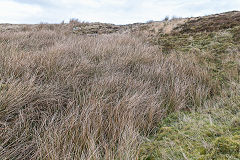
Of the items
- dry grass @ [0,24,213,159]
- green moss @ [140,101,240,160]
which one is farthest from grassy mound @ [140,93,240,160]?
dry grass @ [0,24,213,159]

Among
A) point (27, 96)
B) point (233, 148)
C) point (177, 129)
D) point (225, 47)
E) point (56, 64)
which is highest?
point (225, 47)

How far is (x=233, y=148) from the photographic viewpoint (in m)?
1.24

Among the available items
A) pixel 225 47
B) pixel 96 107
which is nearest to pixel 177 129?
pixel 96 107

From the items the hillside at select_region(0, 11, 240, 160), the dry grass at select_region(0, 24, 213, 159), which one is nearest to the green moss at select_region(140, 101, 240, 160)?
the hillside at select_region(0, 11, 240, 160)

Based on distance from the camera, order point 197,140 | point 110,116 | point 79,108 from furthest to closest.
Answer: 1. point 79,108
2. point 110,116
3. point 197,140

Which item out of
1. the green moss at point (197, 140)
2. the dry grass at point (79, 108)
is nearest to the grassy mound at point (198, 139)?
the green moss at point (197, 140)

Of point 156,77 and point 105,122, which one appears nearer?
point 105,122

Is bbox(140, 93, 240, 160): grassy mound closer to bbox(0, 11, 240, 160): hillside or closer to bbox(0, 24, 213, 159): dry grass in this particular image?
bbox(0, 11, 240, 160): hillside

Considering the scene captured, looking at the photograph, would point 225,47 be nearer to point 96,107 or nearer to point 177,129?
point 177,129

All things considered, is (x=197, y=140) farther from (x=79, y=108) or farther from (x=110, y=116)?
(x=79, y=108)

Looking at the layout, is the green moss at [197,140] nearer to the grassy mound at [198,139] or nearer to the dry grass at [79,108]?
the grassy mound at [198,139]

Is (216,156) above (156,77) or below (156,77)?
below

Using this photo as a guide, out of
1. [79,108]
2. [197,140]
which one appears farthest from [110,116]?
[197,140]

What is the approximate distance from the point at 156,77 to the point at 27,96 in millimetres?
2179
